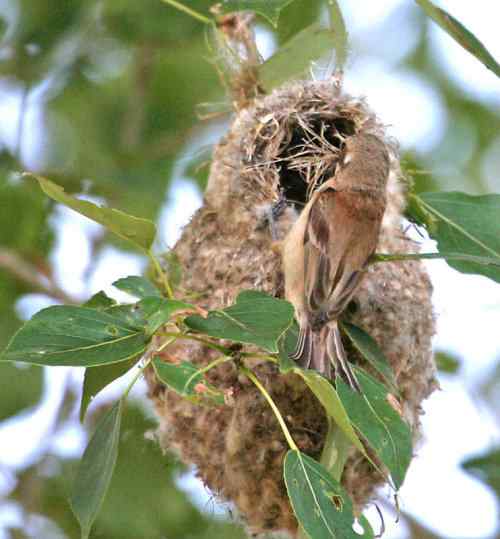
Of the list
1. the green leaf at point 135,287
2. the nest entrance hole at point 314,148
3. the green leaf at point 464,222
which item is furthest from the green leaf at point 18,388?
the green leaf at point 464,222

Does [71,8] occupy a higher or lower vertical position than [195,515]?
higher

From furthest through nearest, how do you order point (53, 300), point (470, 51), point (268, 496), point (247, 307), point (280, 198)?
1. point (53, 300)
2. point (280, 198)
3. point (268, 496)
4. point (470, 51)
5. point (247, 307)

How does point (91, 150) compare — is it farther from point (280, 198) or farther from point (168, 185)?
point (280, 198)

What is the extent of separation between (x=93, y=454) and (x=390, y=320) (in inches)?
35.4

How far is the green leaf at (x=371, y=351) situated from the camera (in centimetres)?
264

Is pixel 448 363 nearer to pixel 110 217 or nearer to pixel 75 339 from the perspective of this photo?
pixel 110 217

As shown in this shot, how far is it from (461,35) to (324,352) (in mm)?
842

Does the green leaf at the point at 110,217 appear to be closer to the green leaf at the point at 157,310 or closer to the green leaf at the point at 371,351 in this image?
the green leaf at the point at 157,310

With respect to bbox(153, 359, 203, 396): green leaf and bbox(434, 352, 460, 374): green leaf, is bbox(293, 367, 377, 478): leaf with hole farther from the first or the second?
bbox(434, 352, 460, 374): green leaf

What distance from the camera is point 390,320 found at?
2875 millimetres

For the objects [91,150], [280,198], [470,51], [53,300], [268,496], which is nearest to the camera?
[470,51]

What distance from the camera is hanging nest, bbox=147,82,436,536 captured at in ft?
9.04

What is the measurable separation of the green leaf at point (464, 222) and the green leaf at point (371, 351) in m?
0.33

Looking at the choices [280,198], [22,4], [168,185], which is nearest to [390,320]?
[280,198]
